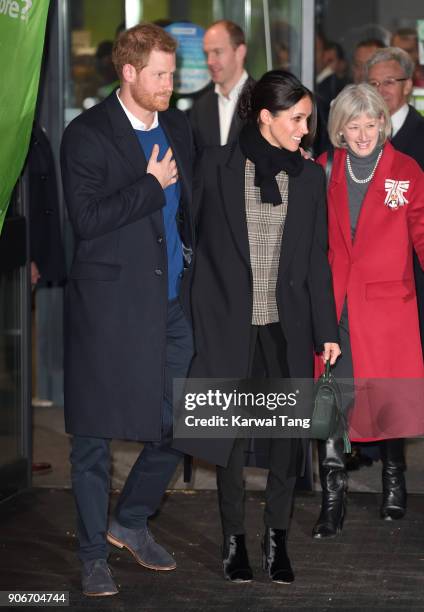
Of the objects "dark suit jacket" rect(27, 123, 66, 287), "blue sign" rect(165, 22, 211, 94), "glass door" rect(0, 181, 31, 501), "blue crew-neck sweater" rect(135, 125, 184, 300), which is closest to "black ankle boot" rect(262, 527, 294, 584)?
Result: "blue crew-neck sweater" rect(135, 125, 184, 300)

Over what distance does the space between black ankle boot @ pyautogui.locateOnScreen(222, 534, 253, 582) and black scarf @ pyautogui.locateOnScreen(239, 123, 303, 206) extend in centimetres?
130

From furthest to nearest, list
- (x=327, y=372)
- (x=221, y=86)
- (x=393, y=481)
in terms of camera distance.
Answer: (x=221, y=86), (x=393, y=481), (x=327, y=372)

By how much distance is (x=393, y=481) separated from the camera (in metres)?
→ 6.41

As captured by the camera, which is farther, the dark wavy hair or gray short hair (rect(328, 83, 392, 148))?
gray short hair (rect(328, 83, 392, 148))

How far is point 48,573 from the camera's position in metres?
5.56

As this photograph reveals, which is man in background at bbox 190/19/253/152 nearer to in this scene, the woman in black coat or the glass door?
the glass door

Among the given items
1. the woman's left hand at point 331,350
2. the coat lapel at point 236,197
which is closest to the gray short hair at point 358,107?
the coat lapel at point 236,197

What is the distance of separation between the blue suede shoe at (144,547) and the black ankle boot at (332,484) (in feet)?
2.55

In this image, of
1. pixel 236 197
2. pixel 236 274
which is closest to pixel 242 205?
pixel 236 197

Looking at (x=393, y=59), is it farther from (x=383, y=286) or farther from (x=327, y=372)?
(x=327, y=372)

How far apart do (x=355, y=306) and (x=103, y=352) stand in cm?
129

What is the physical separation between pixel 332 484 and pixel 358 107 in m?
1.63

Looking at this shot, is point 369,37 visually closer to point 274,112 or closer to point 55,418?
point 55,418

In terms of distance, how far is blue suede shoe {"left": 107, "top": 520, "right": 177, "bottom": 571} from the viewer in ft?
18.5
